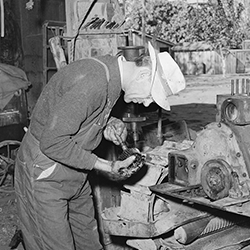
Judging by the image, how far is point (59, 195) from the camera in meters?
2.84

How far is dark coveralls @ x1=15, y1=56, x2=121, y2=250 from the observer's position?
101 inches

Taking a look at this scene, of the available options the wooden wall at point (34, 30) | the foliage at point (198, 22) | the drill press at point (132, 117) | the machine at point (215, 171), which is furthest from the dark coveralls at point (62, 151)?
the foliage at point (198, 22)

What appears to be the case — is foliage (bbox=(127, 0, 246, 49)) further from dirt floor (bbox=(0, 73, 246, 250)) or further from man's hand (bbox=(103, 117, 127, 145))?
man's hand (bbox=(103, 117, 127, 145))

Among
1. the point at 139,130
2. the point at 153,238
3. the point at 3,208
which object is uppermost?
the point at 139,130

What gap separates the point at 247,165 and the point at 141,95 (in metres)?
0.74

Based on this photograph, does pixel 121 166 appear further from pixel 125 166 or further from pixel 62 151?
pixel 62 151

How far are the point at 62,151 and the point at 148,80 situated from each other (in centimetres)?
65

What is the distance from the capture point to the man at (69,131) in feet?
8.46

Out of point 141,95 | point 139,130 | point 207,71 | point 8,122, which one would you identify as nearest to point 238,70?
point 207,71

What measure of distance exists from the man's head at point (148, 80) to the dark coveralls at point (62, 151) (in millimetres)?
70

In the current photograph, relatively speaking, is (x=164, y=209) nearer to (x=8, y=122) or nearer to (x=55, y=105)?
(x=55, y=105)

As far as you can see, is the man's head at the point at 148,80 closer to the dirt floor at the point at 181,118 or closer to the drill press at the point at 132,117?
the drill press at the point at 132,117

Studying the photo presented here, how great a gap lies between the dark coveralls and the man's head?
0.07m

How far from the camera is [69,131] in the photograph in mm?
2574
